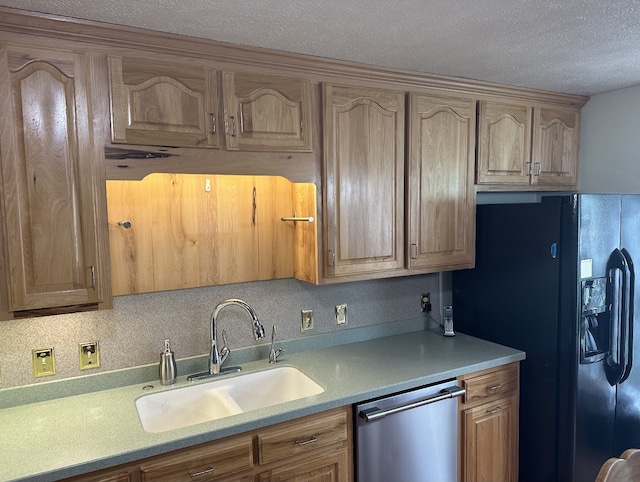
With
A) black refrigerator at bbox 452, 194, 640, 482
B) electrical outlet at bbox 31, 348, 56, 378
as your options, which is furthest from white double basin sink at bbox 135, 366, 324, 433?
black refrigerator at bbox 452, 194, 640, 482

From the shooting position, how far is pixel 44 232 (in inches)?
63.0

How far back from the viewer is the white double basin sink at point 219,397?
193cm

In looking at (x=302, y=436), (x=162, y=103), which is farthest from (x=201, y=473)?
(x=162, y=103)

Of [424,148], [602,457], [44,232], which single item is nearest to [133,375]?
[44,232]

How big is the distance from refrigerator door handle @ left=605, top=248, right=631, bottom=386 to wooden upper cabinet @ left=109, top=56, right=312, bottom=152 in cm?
164

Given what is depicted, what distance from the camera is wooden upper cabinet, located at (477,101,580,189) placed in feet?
8.35

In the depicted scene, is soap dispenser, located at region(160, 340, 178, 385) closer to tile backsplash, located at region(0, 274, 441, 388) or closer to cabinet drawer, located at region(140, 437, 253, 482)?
tile backsplash, located at region(0, 274, 441, 388)

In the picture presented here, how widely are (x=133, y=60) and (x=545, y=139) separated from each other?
7.57 ft

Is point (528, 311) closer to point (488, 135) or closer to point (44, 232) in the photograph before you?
point (488, 135)

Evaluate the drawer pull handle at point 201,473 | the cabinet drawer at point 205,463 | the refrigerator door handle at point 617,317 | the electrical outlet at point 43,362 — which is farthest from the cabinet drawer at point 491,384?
the electrical outlet at point 43,362

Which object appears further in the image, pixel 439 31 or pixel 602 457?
pixel 602 457

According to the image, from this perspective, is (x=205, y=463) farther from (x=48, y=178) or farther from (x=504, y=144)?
(x=504, y=144)

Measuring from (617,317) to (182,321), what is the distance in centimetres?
214

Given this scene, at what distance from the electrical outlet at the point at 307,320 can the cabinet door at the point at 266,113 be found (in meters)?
0.88
